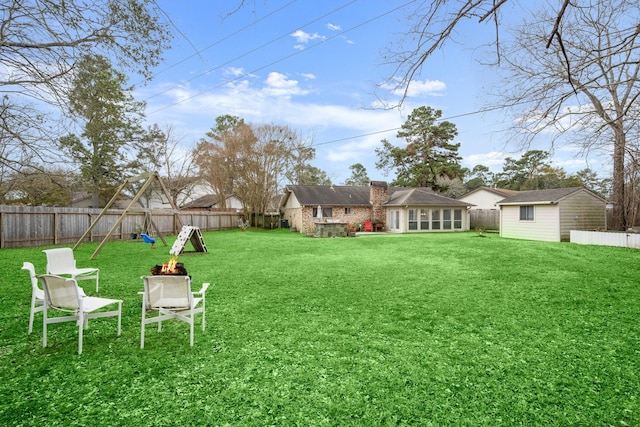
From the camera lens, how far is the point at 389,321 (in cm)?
484

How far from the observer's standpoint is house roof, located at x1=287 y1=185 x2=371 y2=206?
85.1 ft

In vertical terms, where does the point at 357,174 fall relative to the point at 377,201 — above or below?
above

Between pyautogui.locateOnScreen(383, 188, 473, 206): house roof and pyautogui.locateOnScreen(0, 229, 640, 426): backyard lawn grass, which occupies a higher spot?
pyautogui.locateOnScreen(383, 188, 473, 206): house roof

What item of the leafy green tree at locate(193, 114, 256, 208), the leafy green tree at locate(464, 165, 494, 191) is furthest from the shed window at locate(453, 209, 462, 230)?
the leafy green tree at locate(464, 165, 494, 191)

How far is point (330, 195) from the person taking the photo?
89.7 ft

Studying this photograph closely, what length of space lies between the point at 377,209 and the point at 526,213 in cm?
1106

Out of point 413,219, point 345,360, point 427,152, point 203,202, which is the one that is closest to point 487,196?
point 427,152

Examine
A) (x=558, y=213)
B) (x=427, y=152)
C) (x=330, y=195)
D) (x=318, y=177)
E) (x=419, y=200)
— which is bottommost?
(x=558, y=213)

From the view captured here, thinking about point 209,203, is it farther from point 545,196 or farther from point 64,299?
point 64,299

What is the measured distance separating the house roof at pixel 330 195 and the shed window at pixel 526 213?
11.2 metres

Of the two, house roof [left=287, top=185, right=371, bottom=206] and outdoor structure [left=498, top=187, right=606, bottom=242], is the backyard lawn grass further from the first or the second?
house roof [left=287, top=185, right=371, bottom=206]

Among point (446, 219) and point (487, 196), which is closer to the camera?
point (446, 219)

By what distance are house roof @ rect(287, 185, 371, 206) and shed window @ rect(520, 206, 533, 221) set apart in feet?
36.9

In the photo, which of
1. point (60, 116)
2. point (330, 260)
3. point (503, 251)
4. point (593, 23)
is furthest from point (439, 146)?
point (60, 116)
